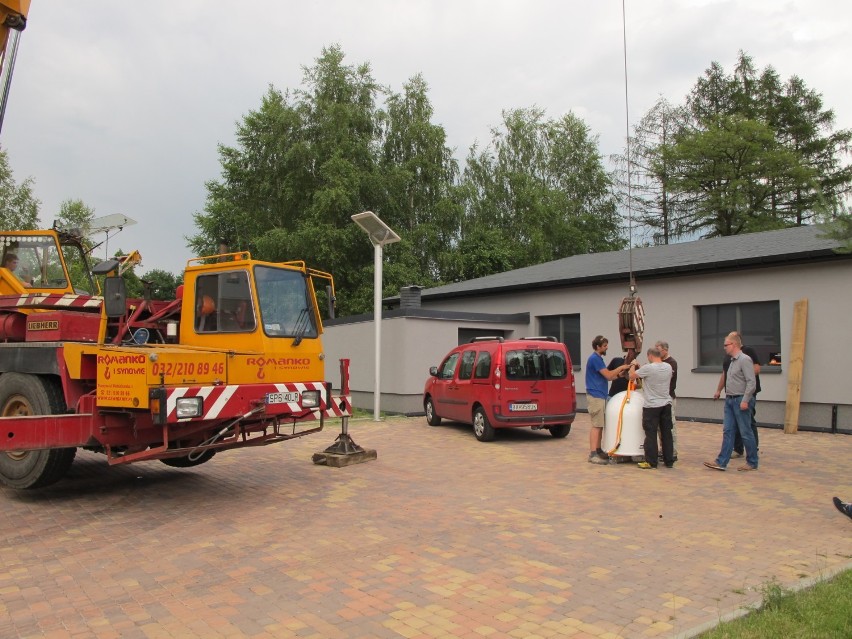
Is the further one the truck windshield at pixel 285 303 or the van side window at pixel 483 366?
the van side window at pixel 483 366

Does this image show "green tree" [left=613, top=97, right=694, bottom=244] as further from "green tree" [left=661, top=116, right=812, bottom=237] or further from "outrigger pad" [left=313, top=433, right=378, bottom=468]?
"outrigger pad" [left=313, top=433, right=378, bottom=468]

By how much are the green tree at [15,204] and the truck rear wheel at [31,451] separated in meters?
38.7

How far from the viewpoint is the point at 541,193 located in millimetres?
41375

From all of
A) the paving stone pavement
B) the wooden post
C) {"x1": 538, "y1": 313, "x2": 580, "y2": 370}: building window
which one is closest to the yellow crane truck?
the paving stone pavement

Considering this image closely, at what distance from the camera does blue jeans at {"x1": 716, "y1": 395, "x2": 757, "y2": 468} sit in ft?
29.1

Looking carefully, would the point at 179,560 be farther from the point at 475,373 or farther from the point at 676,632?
the point at 475,373

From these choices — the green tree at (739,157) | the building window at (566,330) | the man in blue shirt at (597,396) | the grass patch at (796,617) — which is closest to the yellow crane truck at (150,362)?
the man in blue shirt at (597,396)

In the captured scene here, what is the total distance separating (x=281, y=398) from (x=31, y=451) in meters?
2.66

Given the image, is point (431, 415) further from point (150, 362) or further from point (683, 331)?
point (150, 362)

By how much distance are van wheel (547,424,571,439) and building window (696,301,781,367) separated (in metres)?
4.68

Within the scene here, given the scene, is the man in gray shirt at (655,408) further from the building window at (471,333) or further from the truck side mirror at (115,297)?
the building window at (471,333)

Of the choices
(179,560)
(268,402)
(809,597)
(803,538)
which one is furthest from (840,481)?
(179,560)

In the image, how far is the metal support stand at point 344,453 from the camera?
9445mm

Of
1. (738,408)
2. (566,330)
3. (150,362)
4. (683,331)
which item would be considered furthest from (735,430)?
(566,330)
